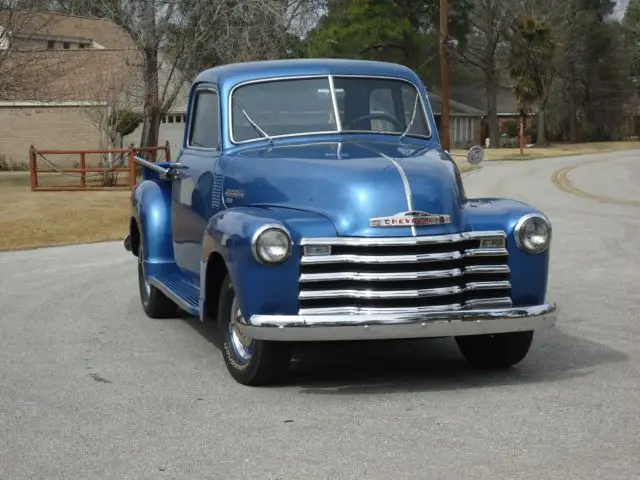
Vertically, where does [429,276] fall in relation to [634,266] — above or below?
above

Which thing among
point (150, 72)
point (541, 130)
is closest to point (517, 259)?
point (150, 72)

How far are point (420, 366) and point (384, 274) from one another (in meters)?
1.31

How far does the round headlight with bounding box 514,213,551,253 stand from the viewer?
276 inches

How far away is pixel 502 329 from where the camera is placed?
22.2 ft

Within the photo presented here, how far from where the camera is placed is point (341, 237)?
22.0 feet

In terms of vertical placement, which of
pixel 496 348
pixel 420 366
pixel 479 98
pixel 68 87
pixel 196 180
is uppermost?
pixel 68 87

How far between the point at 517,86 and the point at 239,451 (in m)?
59.3

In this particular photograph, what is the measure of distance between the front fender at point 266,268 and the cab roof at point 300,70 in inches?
71.9

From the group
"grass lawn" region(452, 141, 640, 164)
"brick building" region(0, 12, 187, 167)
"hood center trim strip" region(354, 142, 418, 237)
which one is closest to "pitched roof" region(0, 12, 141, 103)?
"brick building" region(0, 12, 187, 167)

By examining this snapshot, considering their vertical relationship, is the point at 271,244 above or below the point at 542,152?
above

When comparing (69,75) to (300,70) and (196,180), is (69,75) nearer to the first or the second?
(196,180)

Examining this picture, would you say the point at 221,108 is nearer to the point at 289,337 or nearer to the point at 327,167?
the point at 327,167

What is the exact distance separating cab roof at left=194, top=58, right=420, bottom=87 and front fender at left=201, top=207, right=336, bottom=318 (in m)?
A: 1.83

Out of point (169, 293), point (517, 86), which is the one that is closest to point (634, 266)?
point (169, 293)
